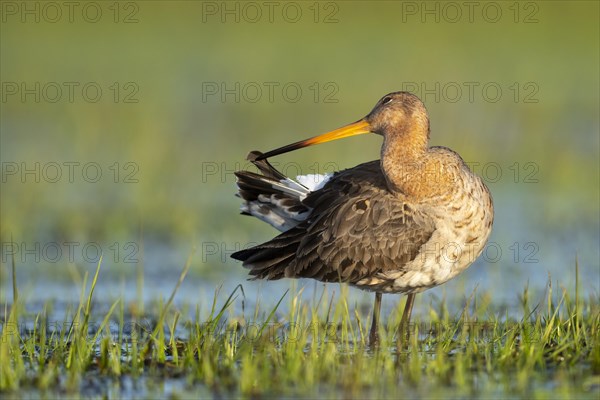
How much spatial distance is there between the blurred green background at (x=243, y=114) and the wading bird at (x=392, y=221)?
3.40 ft

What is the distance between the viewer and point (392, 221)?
7.43 metres

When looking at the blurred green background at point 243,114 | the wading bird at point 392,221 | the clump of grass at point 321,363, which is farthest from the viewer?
the blurred green background at point 243,114

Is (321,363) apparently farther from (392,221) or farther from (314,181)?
(314,181)

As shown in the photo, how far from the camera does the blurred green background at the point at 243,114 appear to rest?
10688 mm

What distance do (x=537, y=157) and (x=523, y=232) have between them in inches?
122

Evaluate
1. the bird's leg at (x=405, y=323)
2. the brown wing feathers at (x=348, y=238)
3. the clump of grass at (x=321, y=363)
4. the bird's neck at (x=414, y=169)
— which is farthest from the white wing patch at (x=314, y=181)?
the clump of grass at (x=321, y=363)

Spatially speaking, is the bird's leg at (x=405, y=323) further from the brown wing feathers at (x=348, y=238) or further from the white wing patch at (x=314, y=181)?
the white wing patch at (x=314, y=181)

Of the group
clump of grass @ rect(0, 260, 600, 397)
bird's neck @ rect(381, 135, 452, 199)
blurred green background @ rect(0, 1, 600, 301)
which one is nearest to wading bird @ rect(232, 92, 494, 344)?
bird's neck @ rect(381, 135, 452, 199)

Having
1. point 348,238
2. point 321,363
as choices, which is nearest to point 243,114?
point 348,238

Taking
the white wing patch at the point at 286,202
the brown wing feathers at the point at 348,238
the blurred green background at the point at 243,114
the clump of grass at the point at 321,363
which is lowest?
the clump of grass at the point at 321,363

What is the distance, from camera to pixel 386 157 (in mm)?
7504

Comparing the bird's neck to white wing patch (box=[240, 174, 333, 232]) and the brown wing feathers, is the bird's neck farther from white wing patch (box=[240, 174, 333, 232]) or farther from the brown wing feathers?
white wing patch (box=[240, 174, 333, 232])

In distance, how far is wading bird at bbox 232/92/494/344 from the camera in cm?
730

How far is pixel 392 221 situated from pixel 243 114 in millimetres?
9454
